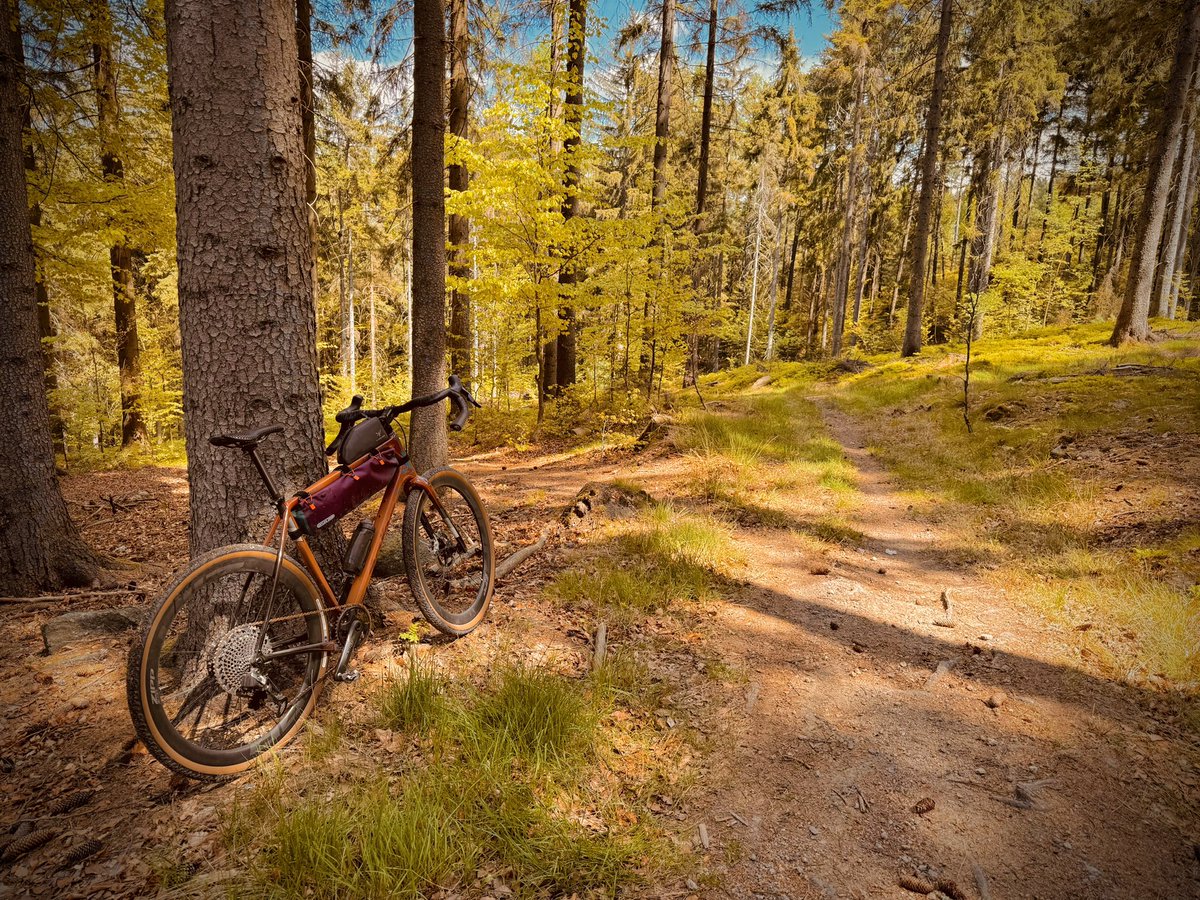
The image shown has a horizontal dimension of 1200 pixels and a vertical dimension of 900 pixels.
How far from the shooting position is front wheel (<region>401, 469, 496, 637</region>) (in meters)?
3.38

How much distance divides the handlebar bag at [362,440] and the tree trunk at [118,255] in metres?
9.04

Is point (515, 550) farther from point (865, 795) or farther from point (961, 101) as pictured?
Result: point (961, 101)

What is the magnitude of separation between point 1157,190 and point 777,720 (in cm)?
1530

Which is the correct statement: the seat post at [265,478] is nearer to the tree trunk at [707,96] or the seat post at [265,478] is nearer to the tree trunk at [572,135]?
the tree trunk at [572,135]

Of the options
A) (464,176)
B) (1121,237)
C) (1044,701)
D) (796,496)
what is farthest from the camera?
(1121,237)

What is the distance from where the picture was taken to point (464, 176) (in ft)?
37.8

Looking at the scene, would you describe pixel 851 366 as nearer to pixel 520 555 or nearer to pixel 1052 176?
pixel 520 555

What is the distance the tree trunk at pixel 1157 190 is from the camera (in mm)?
10352

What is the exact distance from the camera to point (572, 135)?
32.2 ft

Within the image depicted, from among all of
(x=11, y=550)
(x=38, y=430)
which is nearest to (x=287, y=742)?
(x=11, y=550)

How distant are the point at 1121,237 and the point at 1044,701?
41.4 meters

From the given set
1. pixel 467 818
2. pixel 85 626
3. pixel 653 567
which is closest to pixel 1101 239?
pixel 653 567

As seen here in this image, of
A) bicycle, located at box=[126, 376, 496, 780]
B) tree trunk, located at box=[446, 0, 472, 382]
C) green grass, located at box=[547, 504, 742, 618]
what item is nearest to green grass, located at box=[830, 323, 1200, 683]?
green grass, located at box=[547, 504, 742, 618]

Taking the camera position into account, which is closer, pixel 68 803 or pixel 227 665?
pixel 68 803
